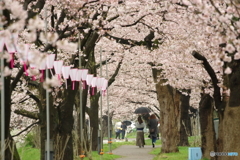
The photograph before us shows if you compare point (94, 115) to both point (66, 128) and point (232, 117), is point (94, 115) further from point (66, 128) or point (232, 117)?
point (232, 117)

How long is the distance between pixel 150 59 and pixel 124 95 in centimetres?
1855

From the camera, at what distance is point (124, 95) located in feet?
129

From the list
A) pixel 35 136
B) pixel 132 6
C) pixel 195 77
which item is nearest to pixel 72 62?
pixel 132 6

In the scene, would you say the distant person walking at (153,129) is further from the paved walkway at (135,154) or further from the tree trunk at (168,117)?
the tree trunk at (168,117)

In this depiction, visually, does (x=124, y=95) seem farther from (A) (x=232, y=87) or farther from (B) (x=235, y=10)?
(B) (x=235, y=10)

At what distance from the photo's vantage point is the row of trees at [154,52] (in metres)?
8.44

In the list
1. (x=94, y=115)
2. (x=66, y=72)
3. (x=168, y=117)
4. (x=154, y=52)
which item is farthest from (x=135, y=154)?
(x=66, y=72)

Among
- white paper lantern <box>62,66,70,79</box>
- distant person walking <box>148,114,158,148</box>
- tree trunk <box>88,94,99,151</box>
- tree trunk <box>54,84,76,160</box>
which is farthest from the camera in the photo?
distant person walking <box>148,114,158,148</box>

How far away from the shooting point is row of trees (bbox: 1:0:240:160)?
8.44 meters

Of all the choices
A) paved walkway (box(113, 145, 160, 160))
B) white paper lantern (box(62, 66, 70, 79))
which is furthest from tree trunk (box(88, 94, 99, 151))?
white paper lantern (box(62, 66, 70, 79))

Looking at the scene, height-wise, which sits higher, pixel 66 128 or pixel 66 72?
pixel 66 72

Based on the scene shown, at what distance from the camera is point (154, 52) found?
19375mm

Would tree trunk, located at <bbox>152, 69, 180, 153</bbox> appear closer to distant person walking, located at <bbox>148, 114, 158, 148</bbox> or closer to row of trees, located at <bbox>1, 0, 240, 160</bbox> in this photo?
row of trees, located at <bbox>1, 0, 240, 160</bbox>

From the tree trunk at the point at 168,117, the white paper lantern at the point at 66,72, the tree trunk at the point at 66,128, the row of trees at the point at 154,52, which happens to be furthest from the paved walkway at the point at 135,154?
the white paper lantern at the point at 66,72
